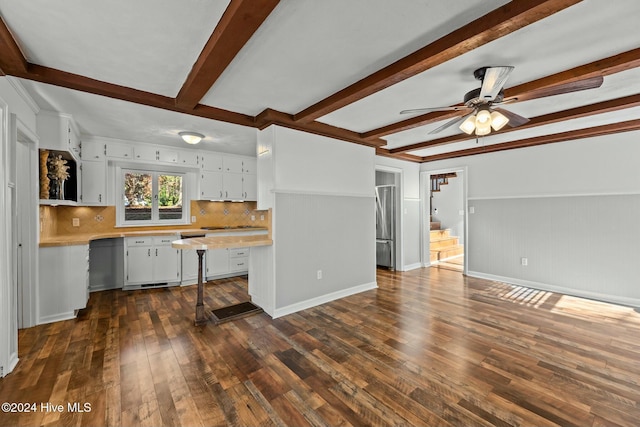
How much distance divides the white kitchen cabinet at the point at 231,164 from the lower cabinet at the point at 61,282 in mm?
2717

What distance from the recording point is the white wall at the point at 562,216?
13.0ft

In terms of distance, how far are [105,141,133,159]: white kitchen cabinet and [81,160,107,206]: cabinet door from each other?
18 cm

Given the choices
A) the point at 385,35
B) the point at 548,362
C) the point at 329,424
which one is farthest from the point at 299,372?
the point at 385,35

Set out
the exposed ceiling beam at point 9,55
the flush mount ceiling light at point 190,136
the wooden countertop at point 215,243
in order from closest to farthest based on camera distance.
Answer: the exposed ceiling beam at point 9,55 → the wooden countertop at point 215,243 → the flush mount ceiling light at point 190,136

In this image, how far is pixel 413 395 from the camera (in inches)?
77.9

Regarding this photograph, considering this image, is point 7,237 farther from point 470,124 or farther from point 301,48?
point 470,124

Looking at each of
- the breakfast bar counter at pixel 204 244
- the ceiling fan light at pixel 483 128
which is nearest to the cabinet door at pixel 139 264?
the breakfast bar counter at pixel 204 244

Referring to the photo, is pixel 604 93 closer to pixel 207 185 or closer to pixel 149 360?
pixel 149 360

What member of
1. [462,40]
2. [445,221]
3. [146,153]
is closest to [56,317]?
[146,153]

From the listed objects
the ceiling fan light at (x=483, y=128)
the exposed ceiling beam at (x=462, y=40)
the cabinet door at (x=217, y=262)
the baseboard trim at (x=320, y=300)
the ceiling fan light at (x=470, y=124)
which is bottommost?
the baseboard trim at (x=320, y=300)

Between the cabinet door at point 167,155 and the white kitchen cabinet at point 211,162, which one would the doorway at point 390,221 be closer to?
the white kitchen cabinet at point 211,162

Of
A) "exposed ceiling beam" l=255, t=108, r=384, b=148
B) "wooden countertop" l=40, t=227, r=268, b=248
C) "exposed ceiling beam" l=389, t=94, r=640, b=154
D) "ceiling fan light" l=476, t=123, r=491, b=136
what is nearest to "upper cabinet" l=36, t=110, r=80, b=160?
"wooden countertop" l=40, t=227, r=268, b=248

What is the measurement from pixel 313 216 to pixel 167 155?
304 centimetres

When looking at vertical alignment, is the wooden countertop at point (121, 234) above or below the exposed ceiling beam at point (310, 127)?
below
